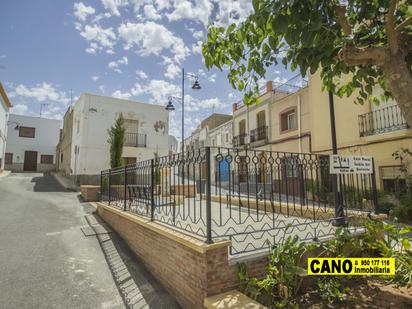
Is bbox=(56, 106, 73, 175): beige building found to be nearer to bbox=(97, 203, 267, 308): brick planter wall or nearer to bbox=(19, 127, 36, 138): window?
bbox=(19, 127, 36, 138): window

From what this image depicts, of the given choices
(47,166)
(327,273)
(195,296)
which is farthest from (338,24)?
(47,166)

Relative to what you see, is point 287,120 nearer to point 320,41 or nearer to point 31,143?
point 320,41

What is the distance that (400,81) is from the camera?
239 centimetres

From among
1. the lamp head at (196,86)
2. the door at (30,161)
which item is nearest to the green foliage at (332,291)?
the lamp head at (196,86)

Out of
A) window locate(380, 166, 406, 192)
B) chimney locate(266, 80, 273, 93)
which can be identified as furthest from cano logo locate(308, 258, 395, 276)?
chimney locate(266, 80, 273, 93)

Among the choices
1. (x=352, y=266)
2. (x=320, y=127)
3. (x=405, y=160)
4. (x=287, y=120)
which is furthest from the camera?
(x=287, y=120)

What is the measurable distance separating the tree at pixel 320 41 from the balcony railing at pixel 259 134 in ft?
41.1

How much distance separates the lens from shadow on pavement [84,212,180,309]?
316 cm

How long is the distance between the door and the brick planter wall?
97.7ft

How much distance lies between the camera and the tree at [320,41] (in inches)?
83.8

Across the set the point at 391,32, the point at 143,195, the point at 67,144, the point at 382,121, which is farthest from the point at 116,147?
the point at 391,32

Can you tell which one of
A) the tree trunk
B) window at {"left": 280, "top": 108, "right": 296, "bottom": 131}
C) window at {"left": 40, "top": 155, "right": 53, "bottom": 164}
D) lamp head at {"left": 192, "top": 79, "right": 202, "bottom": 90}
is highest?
lamp head at {"left": 192, "top": 79, "right": 202, "bottom": 90}

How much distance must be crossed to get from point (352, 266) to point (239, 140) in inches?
614

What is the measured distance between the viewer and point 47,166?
28328 mm
